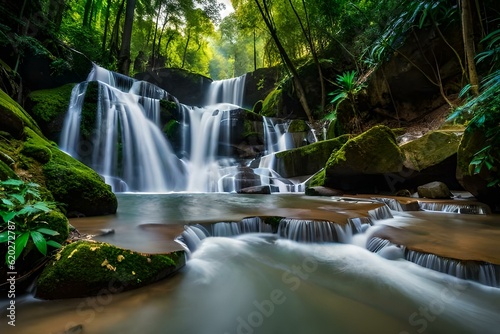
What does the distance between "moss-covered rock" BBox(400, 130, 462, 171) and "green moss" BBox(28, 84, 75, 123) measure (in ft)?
37.7

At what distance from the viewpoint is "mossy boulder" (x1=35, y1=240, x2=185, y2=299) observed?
1812 millimetres

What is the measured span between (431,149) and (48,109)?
12133 mm

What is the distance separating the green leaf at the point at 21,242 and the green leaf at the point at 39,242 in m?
0.04

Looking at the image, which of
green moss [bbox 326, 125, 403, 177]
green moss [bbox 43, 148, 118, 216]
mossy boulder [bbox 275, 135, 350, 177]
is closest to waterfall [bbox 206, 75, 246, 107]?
mossy boulder [bbox 275, 135, 350, 177]

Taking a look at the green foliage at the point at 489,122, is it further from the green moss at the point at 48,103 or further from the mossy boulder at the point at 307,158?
the green moss at the point at 48,103

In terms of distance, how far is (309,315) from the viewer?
1.89 metres

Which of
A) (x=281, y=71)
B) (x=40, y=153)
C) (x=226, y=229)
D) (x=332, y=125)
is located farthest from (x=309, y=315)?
(x=281, y=71)

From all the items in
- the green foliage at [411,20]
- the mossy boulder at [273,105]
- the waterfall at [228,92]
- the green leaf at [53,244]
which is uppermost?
the waterfall at [228,92]

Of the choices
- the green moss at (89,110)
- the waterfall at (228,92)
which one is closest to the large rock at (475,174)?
the green moss at (89,110)

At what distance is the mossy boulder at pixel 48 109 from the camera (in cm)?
867

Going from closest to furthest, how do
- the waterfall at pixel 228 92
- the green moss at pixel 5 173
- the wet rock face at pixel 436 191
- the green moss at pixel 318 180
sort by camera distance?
the green moss at pixel 5 173 → the wet rock face at pixel 436 191 → the green moss at pixel 318 180 → the waterfall at pixel 228 92

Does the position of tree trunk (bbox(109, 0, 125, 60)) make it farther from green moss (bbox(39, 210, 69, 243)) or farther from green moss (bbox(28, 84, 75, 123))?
green moss (bbox(39, 210, 69, 243))

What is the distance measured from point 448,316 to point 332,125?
10283 millimetres

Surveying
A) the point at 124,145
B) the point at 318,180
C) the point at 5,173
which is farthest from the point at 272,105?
the point at 5,173
